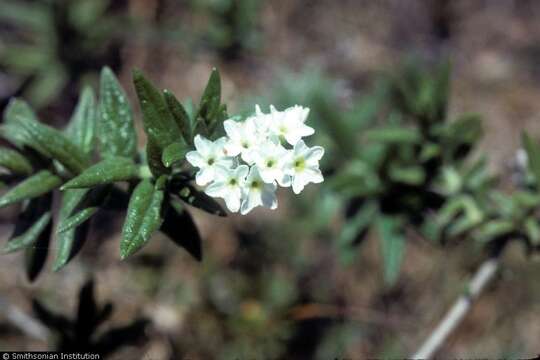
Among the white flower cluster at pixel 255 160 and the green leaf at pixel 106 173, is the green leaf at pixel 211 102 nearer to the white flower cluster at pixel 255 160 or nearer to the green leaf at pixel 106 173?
the white flower cluster at pixel 255 160

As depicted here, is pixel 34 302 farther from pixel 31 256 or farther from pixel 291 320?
pixel 291 320

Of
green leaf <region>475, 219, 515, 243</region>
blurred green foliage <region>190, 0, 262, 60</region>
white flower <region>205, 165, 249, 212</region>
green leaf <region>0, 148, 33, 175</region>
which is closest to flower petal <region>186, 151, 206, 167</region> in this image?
white flower <region>205, 165, 249, 212</region>

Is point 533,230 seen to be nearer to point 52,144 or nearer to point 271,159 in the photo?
point 271,159

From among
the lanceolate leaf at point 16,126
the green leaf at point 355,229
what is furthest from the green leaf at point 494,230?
the lanceolate leaf at point 16,126

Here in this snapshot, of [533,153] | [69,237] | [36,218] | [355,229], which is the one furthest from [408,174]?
[36,218]

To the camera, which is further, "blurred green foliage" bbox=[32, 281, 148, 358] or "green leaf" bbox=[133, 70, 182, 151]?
"blurred green foliage" bbox=[32, 281, 148, 358]

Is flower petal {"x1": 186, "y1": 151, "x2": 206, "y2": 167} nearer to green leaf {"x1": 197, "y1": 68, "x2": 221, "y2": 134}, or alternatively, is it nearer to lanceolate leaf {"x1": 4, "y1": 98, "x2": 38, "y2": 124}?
green leaf {"x1": 197, "y1": 68, "x2": 221, "y2": 134}

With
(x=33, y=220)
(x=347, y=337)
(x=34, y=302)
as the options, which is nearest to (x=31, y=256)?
(x=33, y=220)
